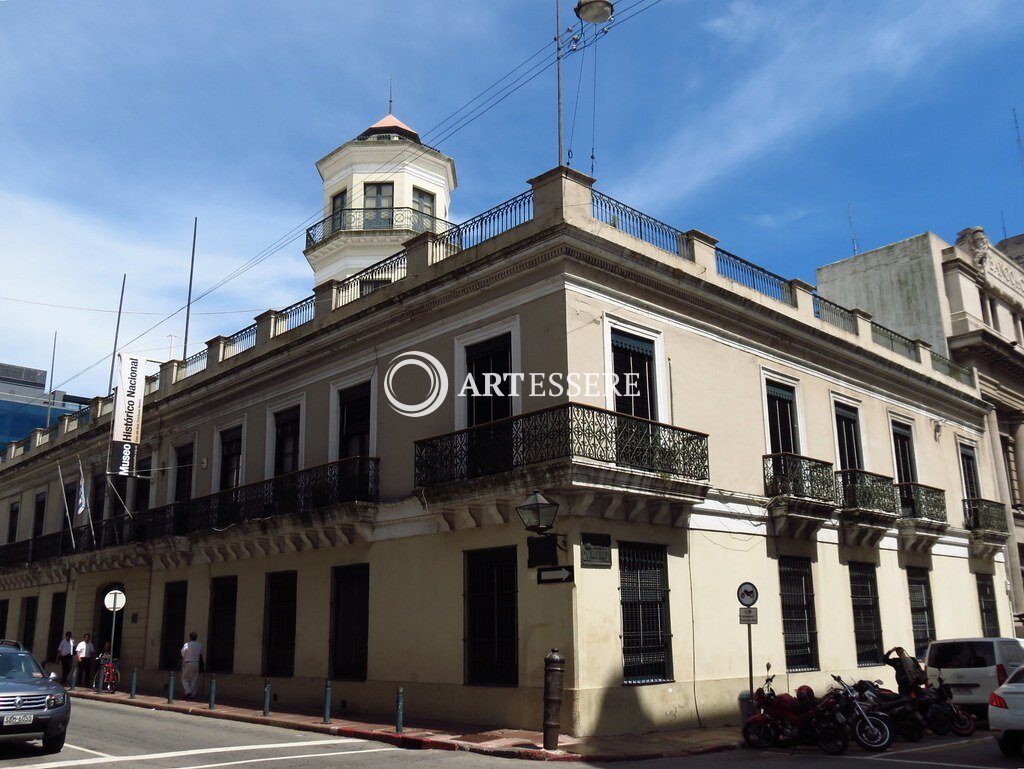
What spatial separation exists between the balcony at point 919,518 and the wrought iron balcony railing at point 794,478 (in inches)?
162

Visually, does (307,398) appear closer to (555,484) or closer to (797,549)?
(555,484)

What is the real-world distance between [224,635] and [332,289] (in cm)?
905

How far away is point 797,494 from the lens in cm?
1895

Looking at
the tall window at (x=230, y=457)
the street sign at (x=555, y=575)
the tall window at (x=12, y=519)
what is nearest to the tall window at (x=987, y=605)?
the street sign at (x=555, y=575)

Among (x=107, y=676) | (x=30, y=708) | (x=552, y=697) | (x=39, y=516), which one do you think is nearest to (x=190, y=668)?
(x=107, y=676)

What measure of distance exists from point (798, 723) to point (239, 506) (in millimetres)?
13887

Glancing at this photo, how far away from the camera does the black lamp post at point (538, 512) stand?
13711mm

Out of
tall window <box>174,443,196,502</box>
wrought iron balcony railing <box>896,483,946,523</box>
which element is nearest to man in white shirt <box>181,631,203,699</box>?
tall window <box>174,443,196,502</box>

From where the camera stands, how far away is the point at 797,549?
760 inches

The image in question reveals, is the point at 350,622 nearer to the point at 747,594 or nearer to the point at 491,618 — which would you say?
the point at 491,618

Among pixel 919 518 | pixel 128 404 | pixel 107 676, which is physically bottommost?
pixel 107 676

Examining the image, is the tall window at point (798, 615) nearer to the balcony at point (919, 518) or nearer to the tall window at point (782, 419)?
the tall window at point (782, 419)

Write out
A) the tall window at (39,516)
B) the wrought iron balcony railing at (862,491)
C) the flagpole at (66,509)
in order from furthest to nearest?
the tall window at (39,516), the flagpole at (66,509), the wrought iron balcony railing at (862,491)

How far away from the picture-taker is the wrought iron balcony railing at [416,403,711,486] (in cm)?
1454
